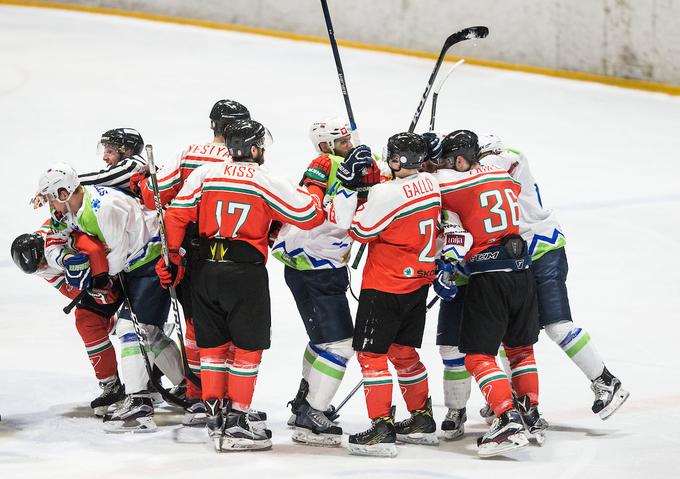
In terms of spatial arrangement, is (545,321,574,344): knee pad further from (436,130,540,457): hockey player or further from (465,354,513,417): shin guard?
(465,354,513,417): shin guard

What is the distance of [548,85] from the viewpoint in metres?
11.4

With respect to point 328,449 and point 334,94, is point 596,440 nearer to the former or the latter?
point 328,449

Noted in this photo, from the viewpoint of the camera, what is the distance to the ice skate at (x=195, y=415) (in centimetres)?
516

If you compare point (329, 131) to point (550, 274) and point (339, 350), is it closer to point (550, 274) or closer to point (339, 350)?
point (339, 350)

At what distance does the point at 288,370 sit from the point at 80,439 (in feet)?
4.34

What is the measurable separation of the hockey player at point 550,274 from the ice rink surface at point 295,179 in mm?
221

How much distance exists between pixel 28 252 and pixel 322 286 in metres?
1.29

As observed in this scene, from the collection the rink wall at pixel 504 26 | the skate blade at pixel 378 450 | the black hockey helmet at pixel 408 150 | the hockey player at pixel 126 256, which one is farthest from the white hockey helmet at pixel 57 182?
the rink wall at pixel 504 26

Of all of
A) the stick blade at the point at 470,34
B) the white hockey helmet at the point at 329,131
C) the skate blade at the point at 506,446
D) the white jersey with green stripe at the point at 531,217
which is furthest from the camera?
the stick blade at the point at 470,34

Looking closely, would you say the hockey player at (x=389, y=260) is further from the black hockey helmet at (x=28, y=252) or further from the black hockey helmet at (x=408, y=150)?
the black hockey helmet at (x=28, y=252)

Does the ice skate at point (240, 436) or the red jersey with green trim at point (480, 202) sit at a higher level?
the red jersey with green trim at point (480, 202)

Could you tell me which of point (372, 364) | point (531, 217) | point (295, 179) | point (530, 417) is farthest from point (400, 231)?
point (295, 179)

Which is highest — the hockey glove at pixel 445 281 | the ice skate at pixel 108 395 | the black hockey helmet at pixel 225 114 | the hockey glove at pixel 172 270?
the black hockey helmet at pixel 225 114

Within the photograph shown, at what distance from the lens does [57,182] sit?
490cm
